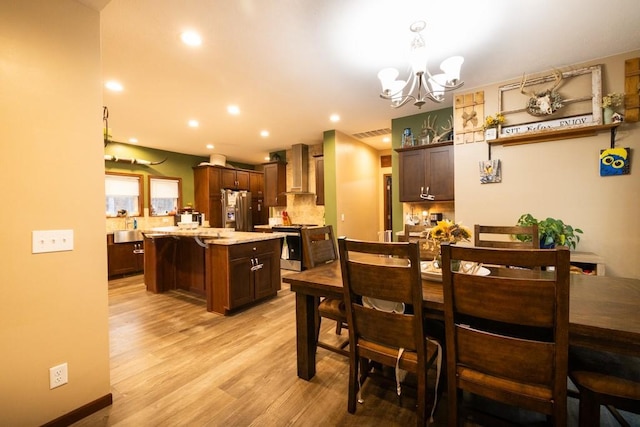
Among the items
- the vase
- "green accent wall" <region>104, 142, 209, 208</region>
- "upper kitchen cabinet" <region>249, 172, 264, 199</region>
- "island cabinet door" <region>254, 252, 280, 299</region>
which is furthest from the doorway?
"green accent wall" <region>104, 142, 209, 208</region>

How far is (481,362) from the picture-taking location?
3.82ft

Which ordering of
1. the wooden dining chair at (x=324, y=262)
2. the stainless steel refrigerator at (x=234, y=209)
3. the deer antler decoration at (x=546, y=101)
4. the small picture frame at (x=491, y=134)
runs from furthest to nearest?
the stainless steel refrigerator at (x=234, y=209) < the small picture frame at (x=491, y=134) < the deer antler decoration at (x=546, y=101) < the wooden dining chair at (x=324, y=262)

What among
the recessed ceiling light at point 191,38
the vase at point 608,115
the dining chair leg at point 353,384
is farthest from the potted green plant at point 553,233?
the recessed ceiling light at point 191,38

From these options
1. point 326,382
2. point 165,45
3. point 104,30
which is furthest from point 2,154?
point 326,382

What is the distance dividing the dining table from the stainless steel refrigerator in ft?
16.2

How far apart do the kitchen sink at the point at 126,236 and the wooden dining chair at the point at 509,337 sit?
5.74m

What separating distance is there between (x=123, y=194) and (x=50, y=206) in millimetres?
4891

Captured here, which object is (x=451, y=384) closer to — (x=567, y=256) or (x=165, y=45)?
(x=567, y=256)

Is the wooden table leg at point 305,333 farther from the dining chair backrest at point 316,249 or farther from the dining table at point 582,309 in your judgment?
the dining chair backrest at point 316,249

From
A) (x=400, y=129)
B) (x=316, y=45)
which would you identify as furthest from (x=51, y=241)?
(x=400, y=129)

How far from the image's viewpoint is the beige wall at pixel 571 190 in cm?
265

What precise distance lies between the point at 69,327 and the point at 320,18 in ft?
8.70

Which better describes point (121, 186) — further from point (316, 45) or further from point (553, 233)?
point (553, 233)

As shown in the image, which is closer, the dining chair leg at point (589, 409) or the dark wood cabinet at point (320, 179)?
the dining chair leg at point (589, 409)
